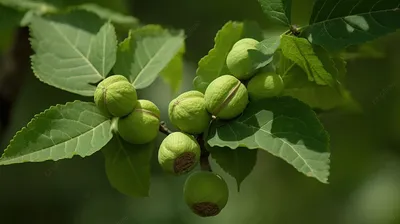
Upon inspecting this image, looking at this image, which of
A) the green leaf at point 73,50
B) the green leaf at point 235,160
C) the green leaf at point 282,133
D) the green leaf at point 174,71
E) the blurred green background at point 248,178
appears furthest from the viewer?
the blurred green background at point 248,178

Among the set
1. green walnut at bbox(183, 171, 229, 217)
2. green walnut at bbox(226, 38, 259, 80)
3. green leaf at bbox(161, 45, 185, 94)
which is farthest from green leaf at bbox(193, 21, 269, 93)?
green leaf at bbox(161, 45, 185, 94)

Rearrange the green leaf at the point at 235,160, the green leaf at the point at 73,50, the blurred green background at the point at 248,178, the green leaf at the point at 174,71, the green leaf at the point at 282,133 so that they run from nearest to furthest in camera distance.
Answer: the green leaf at the point at 282,133
the green leaf at the point at 235,160
the green leaf at the point at 73,50
the green leaf at the point at 174,71
the blurred green background at the point at 248,178

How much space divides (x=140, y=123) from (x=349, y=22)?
0.32 meters

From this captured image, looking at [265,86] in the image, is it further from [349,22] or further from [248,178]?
[248,178]

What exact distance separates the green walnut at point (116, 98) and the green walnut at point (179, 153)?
0.08m

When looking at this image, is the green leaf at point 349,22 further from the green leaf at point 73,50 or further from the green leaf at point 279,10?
the green leaf at point 73,50

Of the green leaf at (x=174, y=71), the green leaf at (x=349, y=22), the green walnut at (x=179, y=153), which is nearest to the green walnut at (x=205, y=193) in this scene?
the green walnut at (x=179, y=153)

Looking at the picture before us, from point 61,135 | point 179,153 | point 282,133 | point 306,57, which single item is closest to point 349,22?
point 306,57

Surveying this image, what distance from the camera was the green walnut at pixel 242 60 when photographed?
896mm

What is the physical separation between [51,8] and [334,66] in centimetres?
72

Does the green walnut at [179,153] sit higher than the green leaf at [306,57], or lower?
lower

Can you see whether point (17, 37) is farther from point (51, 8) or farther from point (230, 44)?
point (230, 44)

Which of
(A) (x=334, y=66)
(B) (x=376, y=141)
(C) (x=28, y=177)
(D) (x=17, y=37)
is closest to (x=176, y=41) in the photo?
(A) (x=334, y=66)

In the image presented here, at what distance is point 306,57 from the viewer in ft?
2.93
